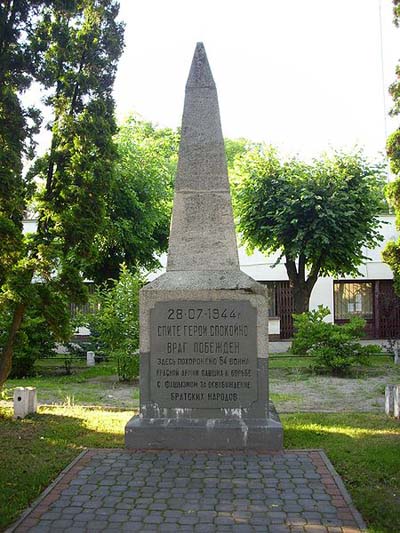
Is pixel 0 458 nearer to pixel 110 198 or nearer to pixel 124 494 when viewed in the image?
pixel 124 494

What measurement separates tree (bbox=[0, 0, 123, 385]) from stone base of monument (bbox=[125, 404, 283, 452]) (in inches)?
112

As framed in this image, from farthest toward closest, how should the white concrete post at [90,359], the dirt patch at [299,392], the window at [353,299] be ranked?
1. the window at [353,299]
2. the white concrete post at [90,359]
3. the dirt patch at [299,392]

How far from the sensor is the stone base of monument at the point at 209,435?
246 inches

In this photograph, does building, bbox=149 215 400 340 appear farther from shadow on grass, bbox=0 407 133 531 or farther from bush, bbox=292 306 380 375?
shadow on grass, bbox=0 407 133 531

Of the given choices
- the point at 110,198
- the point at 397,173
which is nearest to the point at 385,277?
the point at 110,198

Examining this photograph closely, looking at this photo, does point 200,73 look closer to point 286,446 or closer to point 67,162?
point 67,162

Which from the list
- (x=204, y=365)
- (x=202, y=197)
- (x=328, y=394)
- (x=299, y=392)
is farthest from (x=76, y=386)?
(x=202, y=197)

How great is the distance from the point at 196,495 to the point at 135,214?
16.9 meters

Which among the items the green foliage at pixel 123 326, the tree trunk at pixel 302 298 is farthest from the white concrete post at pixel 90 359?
the tree trunk at pixel 302 298

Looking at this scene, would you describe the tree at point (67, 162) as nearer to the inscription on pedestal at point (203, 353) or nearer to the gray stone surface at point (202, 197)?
the gray stone surface at point (202, 197)

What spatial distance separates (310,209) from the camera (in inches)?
671

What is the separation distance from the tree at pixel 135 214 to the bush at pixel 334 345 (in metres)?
7.63

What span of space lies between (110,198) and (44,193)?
11.9 metres

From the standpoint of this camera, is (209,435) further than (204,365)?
No
